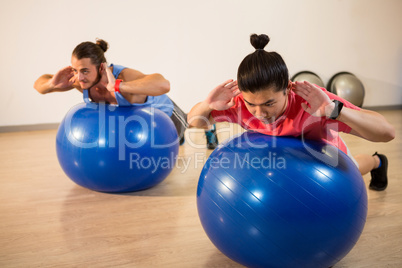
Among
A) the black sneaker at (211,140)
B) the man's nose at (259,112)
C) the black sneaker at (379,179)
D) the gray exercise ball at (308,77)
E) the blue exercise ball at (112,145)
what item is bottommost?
the black sneaker at (211,140)

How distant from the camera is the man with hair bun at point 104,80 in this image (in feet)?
7.22

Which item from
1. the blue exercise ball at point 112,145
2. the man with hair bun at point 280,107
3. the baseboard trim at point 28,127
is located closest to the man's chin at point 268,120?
the man with hair bun at point 280,107

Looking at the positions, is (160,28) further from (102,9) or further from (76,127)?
(76,127)

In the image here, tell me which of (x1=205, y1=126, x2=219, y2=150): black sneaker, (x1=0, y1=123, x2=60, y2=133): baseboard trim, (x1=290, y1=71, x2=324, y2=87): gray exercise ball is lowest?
(x1=0, y1=123, x2=60, y2=133): baseboard trim

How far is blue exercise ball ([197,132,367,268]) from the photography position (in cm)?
126

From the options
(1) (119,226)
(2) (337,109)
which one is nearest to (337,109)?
(2) (337,109)

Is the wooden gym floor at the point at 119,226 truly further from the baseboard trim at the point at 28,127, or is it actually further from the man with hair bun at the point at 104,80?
the baseboard trim at the point at 28,127

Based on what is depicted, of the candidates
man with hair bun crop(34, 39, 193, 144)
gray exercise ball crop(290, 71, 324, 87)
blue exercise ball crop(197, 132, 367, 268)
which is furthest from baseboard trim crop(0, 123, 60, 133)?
blue exercise ball crop(197, 132, 367, 268)

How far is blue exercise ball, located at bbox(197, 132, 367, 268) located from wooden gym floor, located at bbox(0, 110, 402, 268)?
0.95ft

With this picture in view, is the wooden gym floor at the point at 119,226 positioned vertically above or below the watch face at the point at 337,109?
below

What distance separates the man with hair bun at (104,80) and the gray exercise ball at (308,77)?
8.89 feet

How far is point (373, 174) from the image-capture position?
2.34 metres

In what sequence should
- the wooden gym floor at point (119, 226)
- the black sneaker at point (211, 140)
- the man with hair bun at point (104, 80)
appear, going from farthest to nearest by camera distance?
the black sneaker at point (211, 140), the man with hair bun at point (104, 80), the wooden gym floor at point (119, 226)

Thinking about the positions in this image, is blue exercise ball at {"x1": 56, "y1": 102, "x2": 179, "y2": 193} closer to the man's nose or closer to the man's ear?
the man's ear
